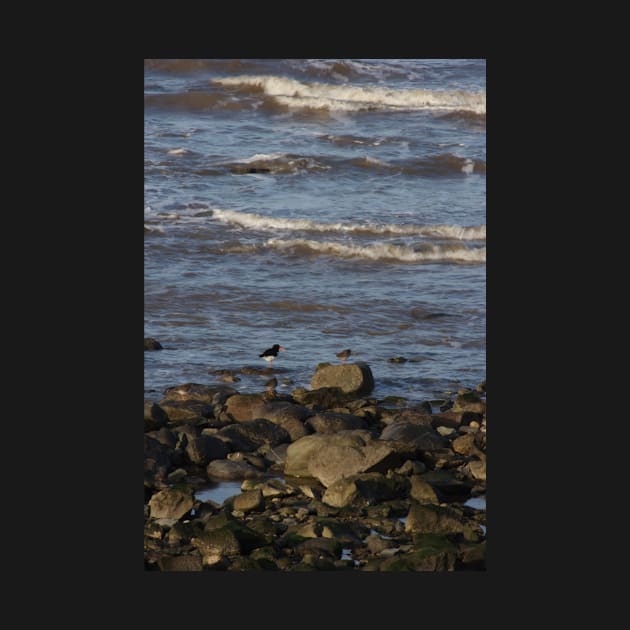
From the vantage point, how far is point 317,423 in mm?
13047

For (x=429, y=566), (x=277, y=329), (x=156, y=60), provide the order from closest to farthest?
(x=429, y=566) < (x=156, y=60) < (x=277, y=329)

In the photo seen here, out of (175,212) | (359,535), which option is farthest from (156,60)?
(359,535)

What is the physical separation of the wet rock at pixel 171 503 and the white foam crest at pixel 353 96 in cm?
376

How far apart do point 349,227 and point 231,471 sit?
3449 millimetres

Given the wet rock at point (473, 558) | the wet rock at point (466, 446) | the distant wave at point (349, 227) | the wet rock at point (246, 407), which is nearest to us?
the wet rock at point (473, 558)

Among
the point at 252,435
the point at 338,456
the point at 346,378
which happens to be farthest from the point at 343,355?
the point at 338,456

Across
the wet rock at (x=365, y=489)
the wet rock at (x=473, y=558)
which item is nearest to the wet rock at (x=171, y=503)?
the wet rock at (x=365, y=489)

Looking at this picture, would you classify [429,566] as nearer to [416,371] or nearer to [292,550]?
[292,550]

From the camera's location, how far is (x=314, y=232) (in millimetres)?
14742

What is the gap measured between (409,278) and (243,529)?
471cm

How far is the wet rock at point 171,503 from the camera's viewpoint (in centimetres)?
1143

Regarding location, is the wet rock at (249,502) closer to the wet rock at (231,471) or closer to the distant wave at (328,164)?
the wet rock at (231,471)

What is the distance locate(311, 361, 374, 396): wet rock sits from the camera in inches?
543

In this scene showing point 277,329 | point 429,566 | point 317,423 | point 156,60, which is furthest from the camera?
point 277,329
